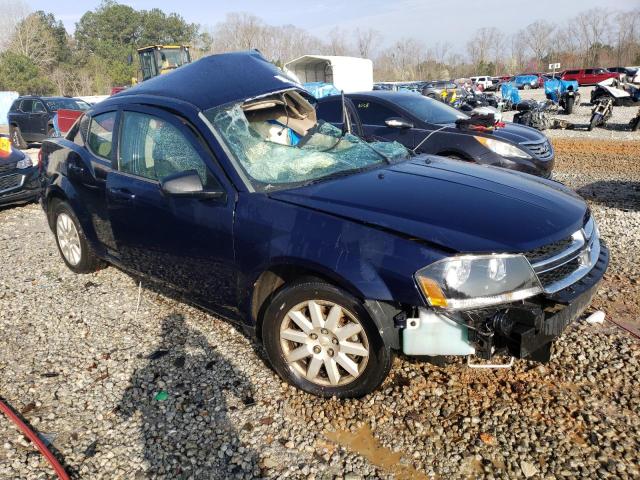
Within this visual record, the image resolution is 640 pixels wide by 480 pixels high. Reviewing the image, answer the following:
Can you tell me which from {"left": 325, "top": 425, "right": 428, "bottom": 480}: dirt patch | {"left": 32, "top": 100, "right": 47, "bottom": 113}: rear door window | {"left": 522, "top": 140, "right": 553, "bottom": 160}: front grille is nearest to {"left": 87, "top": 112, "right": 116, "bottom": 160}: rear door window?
{"left": 325, "top": 425, "right": 428, "bottom": 480}: dirt patch

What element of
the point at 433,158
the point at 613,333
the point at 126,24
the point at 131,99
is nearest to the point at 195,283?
the point at 131,99

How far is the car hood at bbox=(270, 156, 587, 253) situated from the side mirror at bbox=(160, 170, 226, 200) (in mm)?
404

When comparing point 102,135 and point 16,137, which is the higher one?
point 102,135

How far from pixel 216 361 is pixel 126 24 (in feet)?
222

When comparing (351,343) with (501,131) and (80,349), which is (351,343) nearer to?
(80,349)

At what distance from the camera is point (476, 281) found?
2.41 m

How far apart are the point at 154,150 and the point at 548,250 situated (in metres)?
2.61

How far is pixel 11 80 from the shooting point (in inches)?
1593

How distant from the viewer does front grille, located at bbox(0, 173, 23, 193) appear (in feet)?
25.4

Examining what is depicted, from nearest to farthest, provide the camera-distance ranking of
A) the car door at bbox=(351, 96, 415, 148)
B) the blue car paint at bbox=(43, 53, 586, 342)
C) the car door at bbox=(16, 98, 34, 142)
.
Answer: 1. the blue car paint at bbox=(43, 53, 586, 342)
2. the car door at bbox=(351, 96, 415, 148)
3. the car door at bbox=(16, 98, 34, 142)

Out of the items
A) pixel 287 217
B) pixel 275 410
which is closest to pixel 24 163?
pixel 287 217

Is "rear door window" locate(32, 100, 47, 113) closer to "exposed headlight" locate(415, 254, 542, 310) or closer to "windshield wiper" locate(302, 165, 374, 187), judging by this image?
"windshield wiper" locate(302, 165, 374, 187)

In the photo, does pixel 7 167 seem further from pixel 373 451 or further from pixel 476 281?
pixel 476 281

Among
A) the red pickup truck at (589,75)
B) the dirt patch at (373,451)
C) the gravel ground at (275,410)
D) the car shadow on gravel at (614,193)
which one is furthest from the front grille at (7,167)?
the red pickup truck at (589,75)
